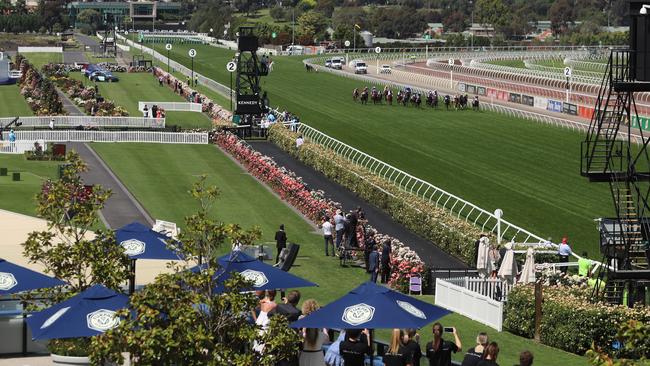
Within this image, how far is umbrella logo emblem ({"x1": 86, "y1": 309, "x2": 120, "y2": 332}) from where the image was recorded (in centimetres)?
1989

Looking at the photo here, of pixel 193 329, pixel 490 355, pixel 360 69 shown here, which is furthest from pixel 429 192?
pixel 360 69

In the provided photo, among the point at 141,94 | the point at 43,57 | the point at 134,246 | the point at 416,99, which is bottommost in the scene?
the point at 43,57

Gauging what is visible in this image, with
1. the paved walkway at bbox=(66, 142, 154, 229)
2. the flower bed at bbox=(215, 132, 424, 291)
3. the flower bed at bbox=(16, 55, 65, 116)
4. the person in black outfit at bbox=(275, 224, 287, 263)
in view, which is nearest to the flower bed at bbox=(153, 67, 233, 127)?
the flower bed at bbox=(215, 132, 424, 291)

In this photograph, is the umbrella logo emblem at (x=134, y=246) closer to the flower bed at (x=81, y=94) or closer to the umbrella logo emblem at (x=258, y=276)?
the umbrella logo emblem at (x=258, y=276)

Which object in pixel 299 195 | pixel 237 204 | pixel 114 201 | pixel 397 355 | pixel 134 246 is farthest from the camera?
pixel 114 201

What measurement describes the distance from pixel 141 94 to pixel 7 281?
230 feet

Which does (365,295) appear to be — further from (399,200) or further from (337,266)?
(399,200)

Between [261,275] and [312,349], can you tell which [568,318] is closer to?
[261,275]

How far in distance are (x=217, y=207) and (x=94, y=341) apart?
1123 inches

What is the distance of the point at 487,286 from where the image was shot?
31.5 m

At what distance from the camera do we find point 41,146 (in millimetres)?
59656

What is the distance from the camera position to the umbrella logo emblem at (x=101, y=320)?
65.3ft

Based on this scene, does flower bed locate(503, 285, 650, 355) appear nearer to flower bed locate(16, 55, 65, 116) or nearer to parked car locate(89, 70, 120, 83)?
flower bed locate(16, 55, 65, 116)

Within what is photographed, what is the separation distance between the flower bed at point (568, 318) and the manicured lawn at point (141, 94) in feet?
152
